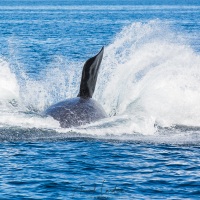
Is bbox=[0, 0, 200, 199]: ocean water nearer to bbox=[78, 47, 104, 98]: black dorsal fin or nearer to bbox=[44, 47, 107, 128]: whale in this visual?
bbox=[44, 47, 107, 128]: whale

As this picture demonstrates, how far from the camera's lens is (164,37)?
2387 inches

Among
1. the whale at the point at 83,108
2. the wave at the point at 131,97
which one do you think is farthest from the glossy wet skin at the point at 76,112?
the wave at the point at 131,97

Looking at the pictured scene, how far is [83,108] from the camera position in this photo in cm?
2066

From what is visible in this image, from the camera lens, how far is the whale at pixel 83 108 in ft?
64.6

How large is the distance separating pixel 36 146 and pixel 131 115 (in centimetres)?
511

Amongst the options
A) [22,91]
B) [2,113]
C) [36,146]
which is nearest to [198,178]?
[36,146]

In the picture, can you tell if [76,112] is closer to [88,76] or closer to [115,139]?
[115,139]

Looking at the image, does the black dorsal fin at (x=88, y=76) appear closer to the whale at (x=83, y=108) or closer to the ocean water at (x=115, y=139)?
the whale at (x=83, y=108)

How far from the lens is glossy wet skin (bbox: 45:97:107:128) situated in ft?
64.3

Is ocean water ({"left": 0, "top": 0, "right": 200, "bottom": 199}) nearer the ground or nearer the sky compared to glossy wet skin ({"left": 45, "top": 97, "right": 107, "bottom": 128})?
nearer the ground

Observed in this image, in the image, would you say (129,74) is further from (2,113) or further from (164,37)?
(164,37)

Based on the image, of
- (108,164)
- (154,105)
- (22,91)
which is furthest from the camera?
(22,91)

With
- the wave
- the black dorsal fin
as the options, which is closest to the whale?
the black dorsal fin

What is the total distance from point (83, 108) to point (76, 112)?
21.6 inches
